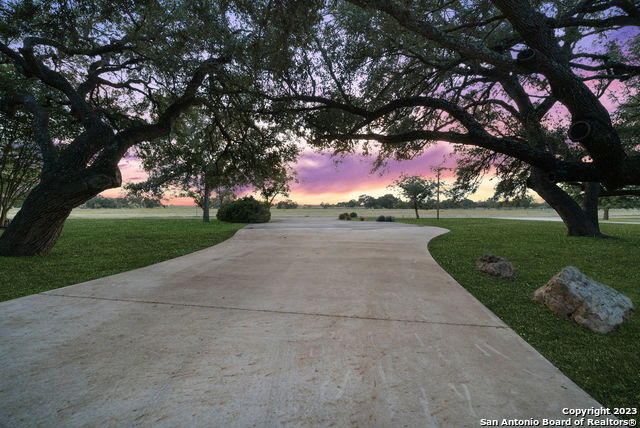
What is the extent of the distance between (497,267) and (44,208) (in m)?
10.4

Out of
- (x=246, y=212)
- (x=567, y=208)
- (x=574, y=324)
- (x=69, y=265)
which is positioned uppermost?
(x=567, y=208)

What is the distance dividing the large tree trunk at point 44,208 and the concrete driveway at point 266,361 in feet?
11.3

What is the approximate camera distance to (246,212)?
21.4 metres

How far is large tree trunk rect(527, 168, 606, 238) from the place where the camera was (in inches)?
432

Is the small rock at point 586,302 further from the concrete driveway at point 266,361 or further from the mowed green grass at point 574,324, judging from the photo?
the concrete driveway at point 266,361

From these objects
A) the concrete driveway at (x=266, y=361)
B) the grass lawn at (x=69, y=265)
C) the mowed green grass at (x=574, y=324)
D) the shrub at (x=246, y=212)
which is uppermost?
the shrub at (x=246, y=212)

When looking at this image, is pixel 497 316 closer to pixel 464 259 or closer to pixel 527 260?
pixel 464 259

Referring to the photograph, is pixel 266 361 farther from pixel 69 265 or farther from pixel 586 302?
pixel 69 265

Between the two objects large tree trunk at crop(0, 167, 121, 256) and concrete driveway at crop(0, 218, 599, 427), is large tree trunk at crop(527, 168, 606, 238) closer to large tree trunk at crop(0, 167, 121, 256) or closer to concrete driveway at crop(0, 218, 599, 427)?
concrete driveway at crop(0, 218, 599, 427)

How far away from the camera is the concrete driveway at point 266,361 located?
1644mm

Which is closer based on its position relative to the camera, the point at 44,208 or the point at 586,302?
the point at 586,302

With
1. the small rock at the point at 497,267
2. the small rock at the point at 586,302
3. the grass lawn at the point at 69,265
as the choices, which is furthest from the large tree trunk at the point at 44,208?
the small rock at the point at 586,302

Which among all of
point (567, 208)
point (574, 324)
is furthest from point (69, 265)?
point (567, 208)

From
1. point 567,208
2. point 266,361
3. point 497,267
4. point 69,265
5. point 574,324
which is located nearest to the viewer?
point 266,361
